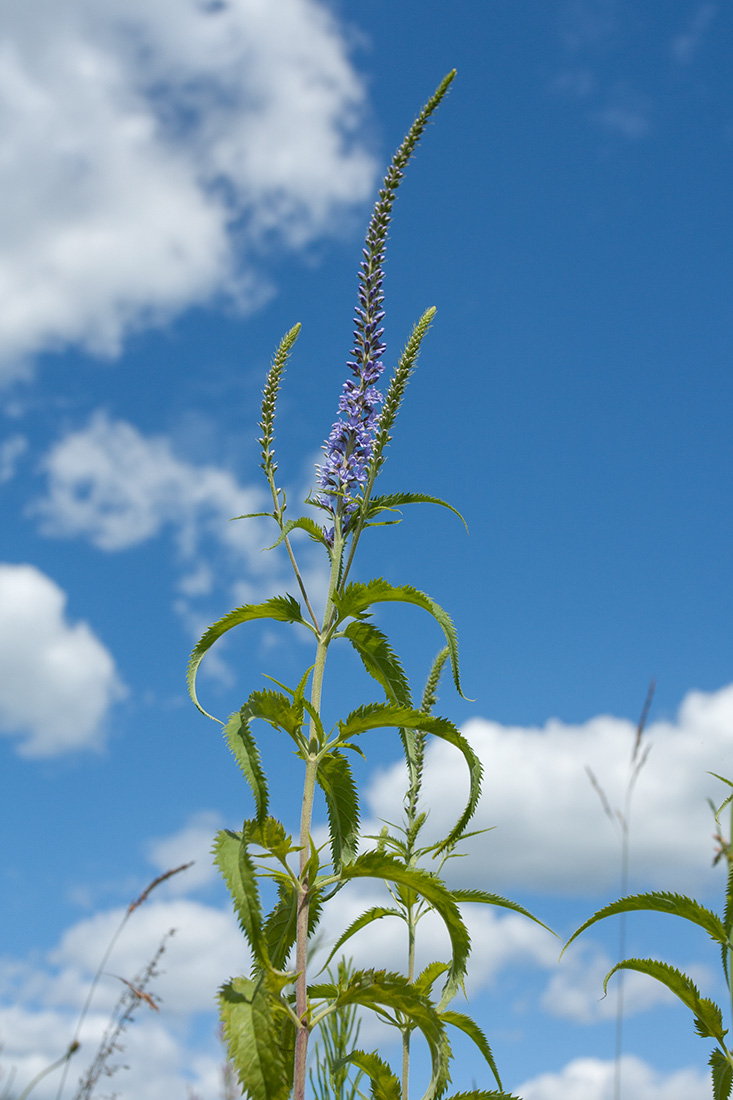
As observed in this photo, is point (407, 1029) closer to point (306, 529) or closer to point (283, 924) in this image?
point (283, 924)

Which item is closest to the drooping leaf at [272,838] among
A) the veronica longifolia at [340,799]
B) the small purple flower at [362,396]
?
the veronica longifolia at [340,799]

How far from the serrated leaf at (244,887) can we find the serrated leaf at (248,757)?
0.54ft

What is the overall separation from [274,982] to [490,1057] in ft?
4.37

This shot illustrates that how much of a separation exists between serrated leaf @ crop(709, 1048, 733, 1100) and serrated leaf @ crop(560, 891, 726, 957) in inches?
19.1

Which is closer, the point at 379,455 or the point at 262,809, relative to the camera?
the point at 262,809

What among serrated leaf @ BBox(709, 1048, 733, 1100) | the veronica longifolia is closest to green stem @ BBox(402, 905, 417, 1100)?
the veronica longifolia

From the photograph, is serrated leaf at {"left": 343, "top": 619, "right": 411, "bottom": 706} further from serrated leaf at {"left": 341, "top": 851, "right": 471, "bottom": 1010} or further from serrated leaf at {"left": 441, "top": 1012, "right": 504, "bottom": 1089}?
serrated leaf at {"left": 441, "top": 1012, "right": 504, "bottom": 1089}

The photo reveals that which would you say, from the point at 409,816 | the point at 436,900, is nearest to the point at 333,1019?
the point at 409,816

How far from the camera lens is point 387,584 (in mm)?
3756

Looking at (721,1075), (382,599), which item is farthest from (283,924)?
(721,1075)

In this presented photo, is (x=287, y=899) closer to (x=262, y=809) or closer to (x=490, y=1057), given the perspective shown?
(x=262, y=809)

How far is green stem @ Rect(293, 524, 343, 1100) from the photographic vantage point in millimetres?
3352

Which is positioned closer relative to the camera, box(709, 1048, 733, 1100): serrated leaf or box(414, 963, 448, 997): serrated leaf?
box(709, 1048, 733, 1100): serrated leaf

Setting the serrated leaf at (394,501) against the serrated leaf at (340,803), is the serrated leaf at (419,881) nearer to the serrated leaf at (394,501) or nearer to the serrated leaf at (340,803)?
the serrated leaf at (340,803)
